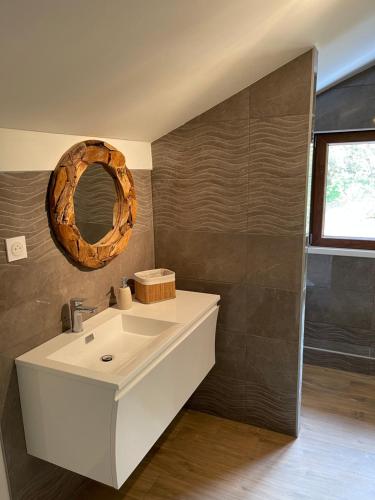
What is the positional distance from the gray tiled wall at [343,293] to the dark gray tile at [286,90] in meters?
1.01

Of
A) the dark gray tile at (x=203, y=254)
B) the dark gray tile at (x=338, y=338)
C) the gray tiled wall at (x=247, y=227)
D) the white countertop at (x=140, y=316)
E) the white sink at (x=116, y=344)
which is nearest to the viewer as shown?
the white countertop at (x=140, y=316)

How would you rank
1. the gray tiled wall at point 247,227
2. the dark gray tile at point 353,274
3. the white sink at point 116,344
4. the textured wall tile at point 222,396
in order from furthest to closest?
the dark gray tile at point 353,274 < the textured wall tile at point 222,396 < the gray tiled wall at point 247,227 < the white sink at point 116,344

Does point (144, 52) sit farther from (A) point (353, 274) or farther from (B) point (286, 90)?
(A) point (353, 274)

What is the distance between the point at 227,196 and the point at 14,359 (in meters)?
1.37

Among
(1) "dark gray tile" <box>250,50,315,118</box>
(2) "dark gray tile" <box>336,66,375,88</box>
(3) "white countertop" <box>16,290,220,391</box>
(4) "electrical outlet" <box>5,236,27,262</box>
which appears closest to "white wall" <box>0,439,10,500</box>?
(3) "white countertop" <box>16,290,220,391</box>

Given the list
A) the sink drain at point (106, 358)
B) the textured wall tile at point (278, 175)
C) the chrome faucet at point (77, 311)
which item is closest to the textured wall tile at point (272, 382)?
the textured wall tile at point (278, 175)

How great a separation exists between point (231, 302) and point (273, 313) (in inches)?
10.2

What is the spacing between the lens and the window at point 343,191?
2.93 m

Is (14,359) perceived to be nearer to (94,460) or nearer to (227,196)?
(94,460)

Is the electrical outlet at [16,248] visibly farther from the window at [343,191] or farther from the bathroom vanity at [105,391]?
the window at [343,191]

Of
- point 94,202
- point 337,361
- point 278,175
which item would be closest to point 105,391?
point 94,202

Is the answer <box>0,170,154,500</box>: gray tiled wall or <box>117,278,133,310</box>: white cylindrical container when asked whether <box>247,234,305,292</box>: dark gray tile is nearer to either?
<box>117,278,133,310</box>: white cylindrical container

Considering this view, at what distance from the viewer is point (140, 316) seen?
196 cm

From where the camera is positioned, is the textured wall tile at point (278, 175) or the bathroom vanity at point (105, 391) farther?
the textured wall tile at point (278, 175)
